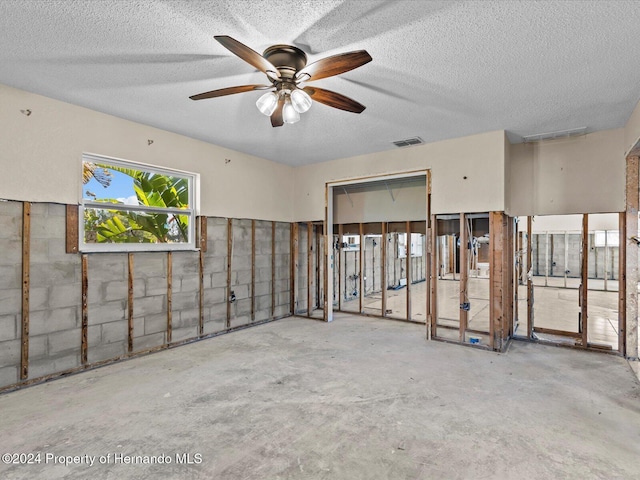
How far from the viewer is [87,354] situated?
3500 millimetres

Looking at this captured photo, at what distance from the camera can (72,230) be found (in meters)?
3.39

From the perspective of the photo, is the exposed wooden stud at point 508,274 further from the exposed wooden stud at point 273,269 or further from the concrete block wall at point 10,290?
the concrete block wall at point 10,290

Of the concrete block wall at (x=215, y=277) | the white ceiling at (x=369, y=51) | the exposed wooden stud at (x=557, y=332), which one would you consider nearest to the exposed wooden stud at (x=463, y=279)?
the white ceiling at (x=369, y=51)

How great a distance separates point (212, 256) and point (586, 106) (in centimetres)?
478

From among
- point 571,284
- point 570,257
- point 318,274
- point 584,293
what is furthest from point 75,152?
point 570,257

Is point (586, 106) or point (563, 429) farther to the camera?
point (586, 106)

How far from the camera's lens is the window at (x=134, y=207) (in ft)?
12.1

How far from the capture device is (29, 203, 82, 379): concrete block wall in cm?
316

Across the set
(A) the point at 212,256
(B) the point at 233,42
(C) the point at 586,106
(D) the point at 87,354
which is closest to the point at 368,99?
(B) the point at 233,42

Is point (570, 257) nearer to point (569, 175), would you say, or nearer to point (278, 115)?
point (569, 175)

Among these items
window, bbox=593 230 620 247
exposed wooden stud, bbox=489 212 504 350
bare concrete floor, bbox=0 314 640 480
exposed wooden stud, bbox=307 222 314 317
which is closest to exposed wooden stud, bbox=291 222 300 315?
exposed wooden stud, bbox=307 222 314 317

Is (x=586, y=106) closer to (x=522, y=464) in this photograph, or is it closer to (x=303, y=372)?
(x=522, y=464)

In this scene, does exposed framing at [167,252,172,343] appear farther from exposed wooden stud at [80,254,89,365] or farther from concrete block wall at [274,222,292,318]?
concrete block wall at [274,222,292,318]

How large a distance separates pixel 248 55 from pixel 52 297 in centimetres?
304
